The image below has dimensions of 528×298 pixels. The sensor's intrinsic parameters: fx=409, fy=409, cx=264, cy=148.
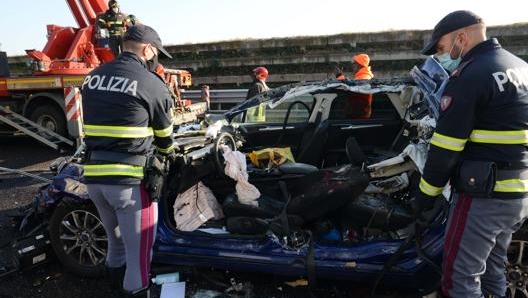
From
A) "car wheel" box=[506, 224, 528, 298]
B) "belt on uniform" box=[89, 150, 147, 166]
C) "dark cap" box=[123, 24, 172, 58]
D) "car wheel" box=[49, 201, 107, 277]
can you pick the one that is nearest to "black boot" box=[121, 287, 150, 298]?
"car wheel" box=[49, 201, 107, 277]

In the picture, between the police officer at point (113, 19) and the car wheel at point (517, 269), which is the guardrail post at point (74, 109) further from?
the car wheel at point (517, 269)

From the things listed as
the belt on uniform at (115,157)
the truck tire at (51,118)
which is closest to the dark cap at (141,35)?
the belt on uniform at (115,157)

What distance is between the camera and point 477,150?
2096mm

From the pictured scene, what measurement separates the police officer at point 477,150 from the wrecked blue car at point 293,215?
0.32 metres

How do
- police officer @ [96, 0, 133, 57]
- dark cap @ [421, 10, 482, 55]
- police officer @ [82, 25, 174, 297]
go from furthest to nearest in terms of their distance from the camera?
police officer @ [96, 0, 133, 57]
police officer @ [82, 25, 174, 297]
dark cap @ [421, 10, 482, 55]

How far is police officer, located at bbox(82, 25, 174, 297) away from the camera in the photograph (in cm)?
241

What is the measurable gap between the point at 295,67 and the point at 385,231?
31.6 feet

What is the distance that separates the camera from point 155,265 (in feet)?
10.7

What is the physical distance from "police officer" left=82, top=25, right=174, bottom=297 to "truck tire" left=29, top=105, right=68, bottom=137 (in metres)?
5.94

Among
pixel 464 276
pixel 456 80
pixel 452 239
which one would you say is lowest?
pixel 464 276

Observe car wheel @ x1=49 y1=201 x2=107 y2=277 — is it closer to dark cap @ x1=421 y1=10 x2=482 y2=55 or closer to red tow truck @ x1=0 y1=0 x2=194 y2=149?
dark cap @ x1=421 y1=10 x2=482 y2=55

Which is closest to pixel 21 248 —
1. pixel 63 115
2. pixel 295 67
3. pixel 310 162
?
pixel 310 162

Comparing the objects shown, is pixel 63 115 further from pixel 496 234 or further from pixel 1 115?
pixel 496 234

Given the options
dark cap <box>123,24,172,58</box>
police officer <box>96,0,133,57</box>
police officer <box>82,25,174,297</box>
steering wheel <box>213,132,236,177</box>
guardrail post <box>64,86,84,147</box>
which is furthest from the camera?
police officer <box>96,0,133,57</box>
